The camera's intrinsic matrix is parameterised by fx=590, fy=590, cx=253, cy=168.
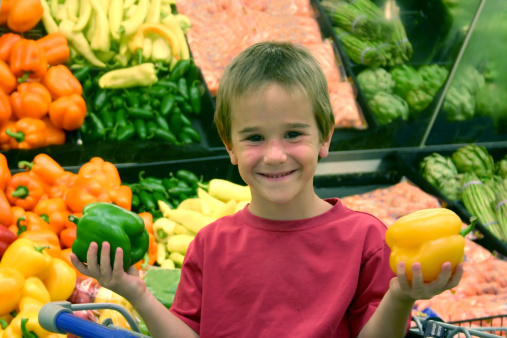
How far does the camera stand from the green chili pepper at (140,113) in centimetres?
438

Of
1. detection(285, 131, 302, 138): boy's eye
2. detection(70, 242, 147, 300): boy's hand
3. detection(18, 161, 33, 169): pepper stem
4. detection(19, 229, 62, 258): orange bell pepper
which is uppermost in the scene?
detection(285, 131, 302, 138): boy's eye

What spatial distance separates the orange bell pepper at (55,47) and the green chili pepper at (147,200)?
3.83 ft

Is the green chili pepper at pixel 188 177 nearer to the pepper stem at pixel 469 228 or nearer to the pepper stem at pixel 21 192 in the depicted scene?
the pepper stem at pixel 21 192

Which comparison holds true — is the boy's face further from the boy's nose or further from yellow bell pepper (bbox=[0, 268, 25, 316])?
yellow bell pepper (bbox=[0, 268, 25, 316])

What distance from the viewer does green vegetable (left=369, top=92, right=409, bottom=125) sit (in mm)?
4734

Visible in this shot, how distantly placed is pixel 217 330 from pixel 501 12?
13.3ft

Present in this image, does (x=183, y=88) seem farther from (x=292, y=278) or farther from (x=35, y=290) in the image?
(x=292, y=278)

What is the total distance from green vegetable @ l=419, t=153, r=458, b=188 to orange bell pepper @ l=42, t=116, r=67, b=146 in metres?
2.69

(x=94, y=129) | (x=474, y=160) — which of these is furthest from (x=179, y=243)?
(x=474, y=160)

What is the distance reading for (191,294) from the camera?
179 centimetres

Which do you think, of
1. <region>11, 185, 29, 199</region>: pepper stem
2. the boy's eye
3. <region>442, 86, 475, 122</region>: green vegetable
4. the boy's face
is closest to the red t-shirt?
the boy's face

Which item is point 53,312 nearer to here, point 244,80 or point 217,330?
point 217,330

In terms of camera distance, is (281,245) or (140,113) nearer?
(281,245)

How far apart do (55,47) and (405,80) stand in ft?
9.03
